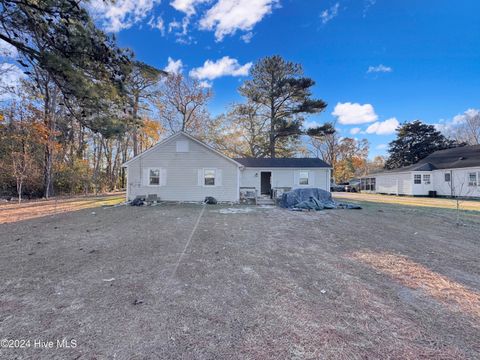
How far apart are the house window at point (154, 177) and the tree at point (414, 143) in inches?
1230

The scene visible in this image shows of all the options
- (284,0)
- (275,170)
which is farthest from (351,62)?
(275,170)

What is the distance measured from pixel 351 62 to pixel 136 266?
17.7 meters

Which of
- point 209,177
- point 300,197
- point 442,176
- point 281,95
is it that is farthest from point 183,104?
point 442,176

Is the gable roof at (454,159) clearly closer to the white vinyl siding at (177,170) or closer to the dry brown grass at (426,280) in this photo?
the white vinyl siding at (177,170)

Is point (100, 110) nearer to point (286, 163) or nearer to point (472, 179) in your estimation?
point (286, 163)

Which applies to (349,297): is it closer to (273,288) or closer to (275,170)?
(273,288)

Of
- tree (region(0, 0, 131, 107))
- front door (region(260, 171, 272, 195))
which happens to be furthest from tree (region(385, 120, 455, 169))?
tree (region(0, 0, 131, 107))

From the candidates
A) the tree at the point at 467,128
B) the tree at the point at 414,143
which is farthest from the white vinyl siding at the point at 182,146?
the tree at the point at 467,128

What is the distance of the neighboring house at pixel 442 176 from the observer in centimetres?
1809

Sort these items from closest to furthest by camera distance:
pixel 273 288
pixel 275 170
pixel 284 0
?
1. pixel 273 288
2. pixel 284 0
3. pixel 275 170

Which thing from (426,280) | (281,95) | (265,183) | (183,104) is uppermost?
(281,95)

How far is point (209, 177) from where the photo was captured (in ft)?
44.0

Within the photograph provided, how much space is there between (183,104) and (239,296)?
24.0 meters

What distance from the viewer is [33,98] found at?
14422mm
